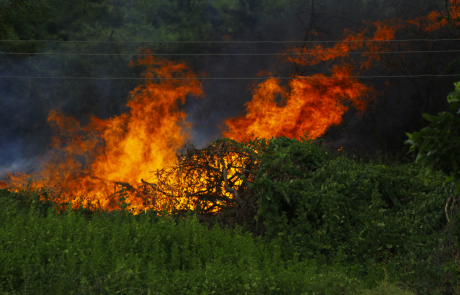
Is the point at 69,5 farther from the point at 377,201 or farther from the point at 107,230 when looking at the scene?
the point at 377,201

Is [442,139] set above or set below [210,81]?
below

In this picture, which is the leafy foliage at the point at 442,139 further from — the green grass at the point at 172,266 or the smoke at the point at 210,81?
the smoke at the point at 210,81

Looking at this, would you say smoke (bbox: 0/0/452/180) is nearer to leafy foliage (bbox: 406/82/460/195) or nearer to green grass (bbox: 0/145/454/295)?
green grass (bbox: 0/145/454/295)

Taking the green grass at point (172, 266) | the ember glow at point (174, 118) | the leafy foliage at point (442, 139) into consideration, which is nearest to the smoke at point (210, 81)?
the ember glow at point (174, 118)

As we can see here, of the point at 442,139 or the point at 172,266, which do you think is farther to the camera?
the point at 172,266

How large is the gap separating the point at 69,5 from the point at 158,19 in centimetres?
415

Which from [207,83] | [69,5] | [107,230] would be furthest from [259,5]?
[107,230]

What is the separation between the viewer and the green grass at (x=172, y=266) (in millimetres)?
6590

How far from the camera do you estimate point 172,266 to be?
7.74 m

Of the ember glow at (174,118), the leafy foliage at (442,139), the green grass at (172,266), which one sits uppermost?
the ember glow at (174,118)

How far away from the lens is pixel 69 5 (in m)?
20.8

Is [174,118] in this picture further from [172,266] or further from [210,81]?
[172,266]

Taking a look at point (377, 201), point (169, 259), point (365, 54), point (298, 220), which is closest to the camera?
point (169, 259)

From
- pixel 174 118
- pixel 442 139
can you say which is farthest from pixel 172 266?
pixel 174 118
